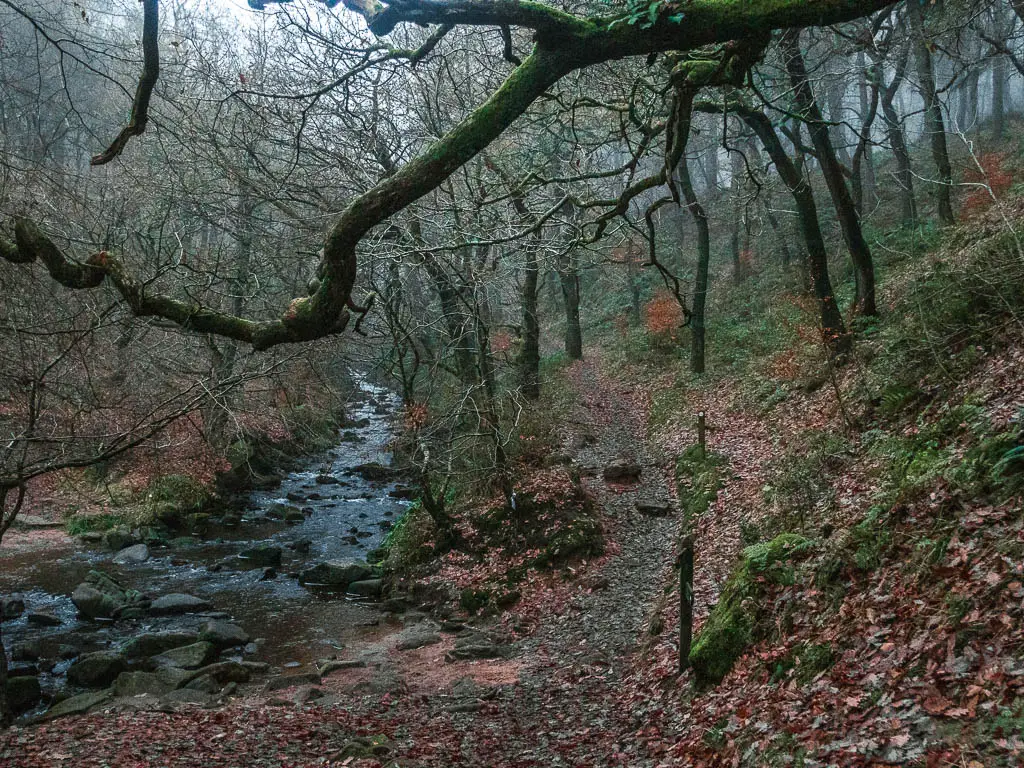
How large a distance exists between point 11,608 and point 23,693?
12.4ft

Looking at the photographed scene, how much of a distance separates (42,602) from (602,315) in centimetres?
3004

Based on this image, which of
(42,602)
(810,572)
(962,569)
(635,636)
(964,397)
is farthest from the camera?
(42,602)

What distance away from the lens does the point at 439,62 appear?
43.4ft

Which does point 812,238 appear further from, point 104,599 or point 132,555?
point 132,555

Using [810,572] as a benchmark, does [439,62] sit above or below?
above

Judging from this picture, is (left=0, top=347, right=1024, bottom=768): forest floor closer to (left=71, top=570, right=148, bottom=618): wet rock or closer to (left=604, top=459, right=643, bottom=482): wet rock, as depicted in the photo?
(left=604, top=459, right=643, bottom=482): wet rock

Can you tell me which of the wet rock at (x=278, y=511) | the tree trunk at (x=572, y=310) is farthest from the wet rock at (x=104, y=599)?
the tree trunk at (x=572, y=310)

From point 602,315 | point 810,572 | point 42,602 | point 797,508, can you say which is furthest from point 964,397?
point 602,315

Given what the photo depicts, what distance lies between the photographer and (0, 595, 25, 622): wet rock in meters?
11.8

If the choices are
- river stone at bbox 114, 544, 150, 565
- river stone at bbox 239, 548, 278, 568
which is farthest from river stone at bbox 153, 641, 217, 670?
river stone at bbox 114, 544, 150, 565

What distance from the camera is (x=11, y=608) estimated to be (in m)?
12.0

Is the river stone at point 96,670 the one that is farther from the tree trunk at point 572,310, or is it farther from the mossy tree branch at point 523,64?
the tree trunk at point 572,310

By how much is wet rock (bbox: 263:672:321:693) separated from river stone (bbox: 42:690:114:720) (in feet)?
6.23

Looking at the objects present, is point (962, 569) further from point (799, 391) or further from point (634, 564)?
point (799, 391)
